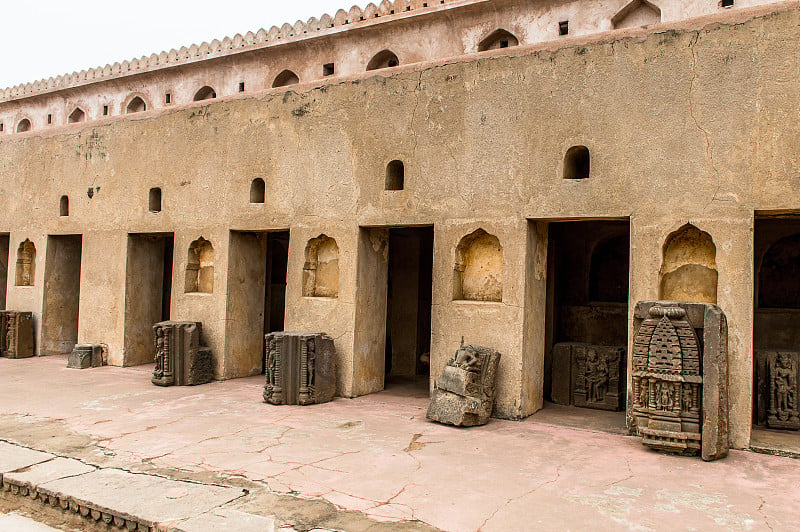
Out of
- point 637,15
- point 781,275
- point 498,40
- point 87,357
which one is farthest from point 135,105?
point 781,275

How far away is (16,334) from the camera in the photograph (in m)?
11.2

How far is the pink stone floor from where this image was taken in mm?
4047

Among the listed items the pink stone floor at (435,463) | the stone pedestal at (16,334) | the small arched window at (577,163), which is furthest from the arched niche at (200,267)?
the small arched window at (577,163)

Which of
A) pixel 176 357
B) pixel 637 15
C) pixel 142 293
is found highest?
pixel 637 15

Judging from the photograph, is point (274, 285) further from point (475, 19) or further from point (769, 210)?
point (769, 210)

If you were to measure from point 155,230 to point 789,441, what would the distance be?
896cm

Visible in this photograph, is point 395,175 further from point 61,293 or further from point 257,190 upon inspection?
point 61,293

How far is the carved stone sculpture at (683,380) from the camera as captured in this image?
5311 millimetres

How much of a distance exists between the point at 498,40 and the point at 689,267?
8492 millimetres

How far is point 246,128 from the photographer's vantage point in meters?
9.10

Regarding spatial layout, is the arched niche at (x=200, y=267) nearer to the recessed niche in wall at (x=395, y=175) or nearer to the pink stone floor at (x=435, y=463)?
the pink stone floor at (x=435, y=463)

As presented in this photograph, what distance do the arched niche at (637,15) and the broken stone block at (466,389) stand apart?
8.51 metres

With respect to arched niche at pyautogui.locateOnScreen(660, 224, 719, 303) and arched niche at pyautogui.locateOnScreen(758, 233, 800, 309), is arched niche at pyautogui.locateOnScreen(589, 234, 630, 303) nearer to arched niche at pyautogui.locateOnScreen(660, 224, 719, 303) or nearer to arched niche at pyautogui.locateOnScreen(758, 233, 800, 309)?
arched niche at pyautogui.locateOnScreen(758, 233, 800, 309)

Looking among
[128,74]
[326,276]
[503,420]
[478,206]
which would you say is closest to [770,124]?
[478,206]
